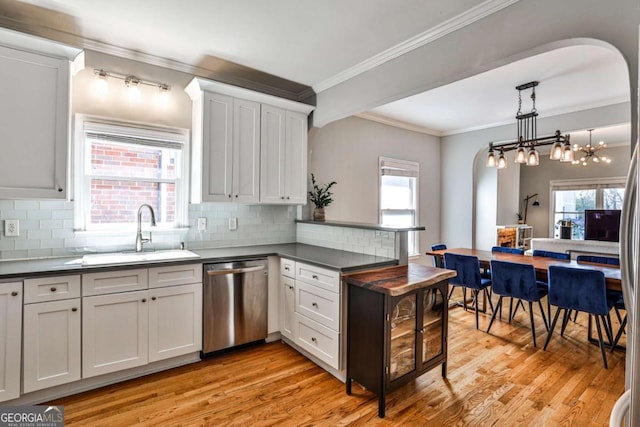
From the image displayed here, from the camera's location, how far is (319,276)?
2.60 metres

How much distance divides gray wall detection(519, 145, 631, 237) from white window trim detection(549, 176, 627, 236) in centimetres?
6

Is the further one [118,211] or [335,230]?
[335,230]

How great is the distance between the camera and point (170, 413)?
6.97 ft

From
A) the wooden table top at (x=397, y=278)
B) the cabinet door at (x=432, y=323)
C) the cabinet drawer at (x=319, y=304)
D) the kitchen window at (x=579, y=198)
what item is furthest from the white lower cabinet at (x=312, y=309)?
the kitchen window at (x=579, y=198)

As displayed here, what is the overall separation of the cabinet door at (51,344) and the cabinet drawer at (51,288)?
3 cm

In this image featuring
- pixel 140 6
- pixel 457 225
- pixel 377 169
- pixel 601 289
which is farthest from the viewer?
pixel 457 225

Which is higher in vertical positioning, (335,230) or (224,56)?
(224,56)

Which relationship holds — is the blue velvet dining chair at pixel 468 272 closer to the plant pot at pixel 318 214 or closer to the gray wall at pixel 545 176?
the plant pot at pixel 318 214

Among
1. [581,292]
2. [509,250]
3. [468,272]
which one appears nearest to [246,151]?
[468,272]

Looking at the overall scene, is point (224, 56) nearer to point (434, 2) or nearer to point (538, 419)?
point (434, 2)

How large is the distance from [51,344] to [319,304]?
6.09 ft

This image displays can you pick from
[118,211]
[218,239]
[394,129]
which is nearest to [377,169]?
[394,129]

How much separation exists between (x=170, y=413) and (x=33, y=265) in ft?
4.63

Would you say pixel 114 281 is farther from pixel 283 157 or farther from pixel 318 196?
pixel 318 196
